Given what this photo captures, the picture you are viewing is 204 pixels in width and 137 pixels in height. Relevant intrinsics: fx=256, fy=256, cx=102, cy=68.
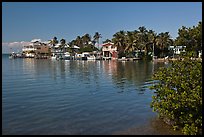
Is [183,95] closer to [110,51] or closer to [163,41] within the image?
[163,41]

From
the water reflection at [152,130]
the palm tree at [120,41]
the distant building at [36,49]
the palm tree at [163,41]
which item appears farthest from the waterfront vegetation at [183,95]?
the distant building at [36,49]

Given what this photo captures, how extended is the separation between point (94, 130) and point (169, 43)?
82165 mm

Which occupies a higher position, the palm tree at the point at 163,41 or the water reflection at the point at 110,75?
the palm tree at the point at 163,41

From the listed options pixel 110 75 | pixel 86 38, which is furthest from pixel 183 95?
pixel 86 38

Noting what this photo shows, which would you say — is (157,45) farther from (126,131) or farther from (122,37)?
(126,131)

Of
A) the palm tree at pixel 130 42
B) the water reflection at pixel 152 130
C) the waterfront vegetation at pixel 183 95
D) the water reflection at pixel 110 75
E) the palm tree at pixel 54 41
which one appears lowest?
the water reflection at pixel 110 75

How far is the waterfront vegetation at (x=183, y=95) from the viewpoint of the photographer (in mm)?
9125

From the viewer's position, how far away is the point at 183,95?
9398mm

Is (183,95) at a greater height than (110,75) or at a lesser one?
greater

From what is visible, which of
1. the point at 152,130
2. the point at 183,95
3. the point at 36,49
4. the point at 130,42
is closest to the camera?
the point at 183,95

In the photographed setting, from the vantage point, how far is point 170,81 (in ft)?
35.0

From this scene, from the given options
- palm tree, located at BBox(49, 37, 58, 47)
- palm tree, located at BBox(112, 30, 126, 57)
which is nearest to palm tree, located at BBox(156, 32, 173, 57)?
palm tree, located at BBox(112, 30, 126, 57)

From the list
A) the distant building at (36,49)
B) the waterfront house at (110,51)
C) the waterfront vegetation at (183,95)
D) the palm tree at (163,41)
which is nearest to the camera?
the waterfront vegetation at (183,95)

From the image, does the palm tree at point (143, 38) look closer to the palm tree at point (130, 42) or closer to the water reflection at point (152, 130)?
the palm tree at point (130, 42)
